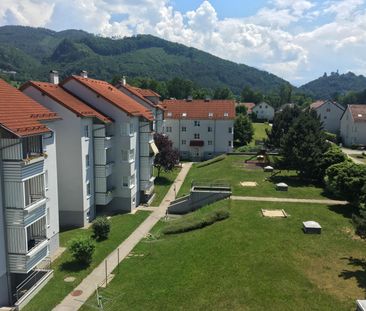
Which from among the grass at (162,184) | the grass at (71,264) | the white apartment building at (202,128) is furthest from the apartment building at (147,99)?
the grass at (71,264)

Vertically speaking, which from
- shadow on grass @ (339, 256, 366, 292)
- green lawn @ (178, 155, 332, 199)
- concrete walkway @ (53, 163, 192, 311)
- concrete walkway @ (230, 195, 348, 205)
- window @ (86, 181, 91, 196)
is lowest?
concrete walkway @ (53, 163, 192, 311)

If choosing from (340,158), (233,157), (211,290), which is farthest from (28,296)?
(233,157)

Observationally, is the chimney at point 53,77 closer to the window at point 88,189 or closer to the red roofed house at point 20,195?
the window at point 88,189

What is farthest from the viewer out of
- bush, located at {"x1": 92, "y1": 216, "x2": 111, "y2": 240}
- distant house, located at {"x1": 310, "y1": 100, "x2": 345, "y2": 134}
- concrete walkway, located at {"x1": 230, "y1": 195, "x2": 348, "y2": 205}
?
distant house, located at {"x1": 310, "y1": 100, "x2": 345, "y2": 134}

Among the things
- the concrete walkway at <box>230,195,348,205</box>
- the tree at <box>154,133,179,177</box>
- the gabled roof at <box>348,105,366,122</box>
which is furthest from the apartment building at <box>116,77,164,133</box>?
the gabled roof at <box>348,105,366,122</box>

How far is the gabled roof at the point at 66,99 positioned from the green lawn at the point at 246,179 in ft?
62.0

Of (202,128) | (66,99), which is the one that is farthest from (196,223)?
(202,128)

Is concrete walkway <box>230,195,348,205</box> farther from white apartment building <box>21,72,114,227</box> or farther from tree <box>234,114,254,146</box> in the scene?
tree <box>234,114,254,146</box>

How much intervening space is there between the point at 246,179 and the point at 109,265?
29189 mm

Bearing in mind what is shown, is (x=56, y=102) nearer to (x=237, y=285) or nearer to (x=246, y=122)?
(x=237, y=285)

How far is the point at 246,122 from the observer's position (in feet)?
312

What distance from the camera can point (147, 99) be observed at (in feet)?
249

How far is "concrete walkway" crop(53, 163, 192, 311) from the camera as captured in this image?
25.5 m

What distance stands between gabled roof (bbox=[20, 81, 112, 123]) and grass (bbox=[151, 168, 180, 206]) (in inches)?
570
